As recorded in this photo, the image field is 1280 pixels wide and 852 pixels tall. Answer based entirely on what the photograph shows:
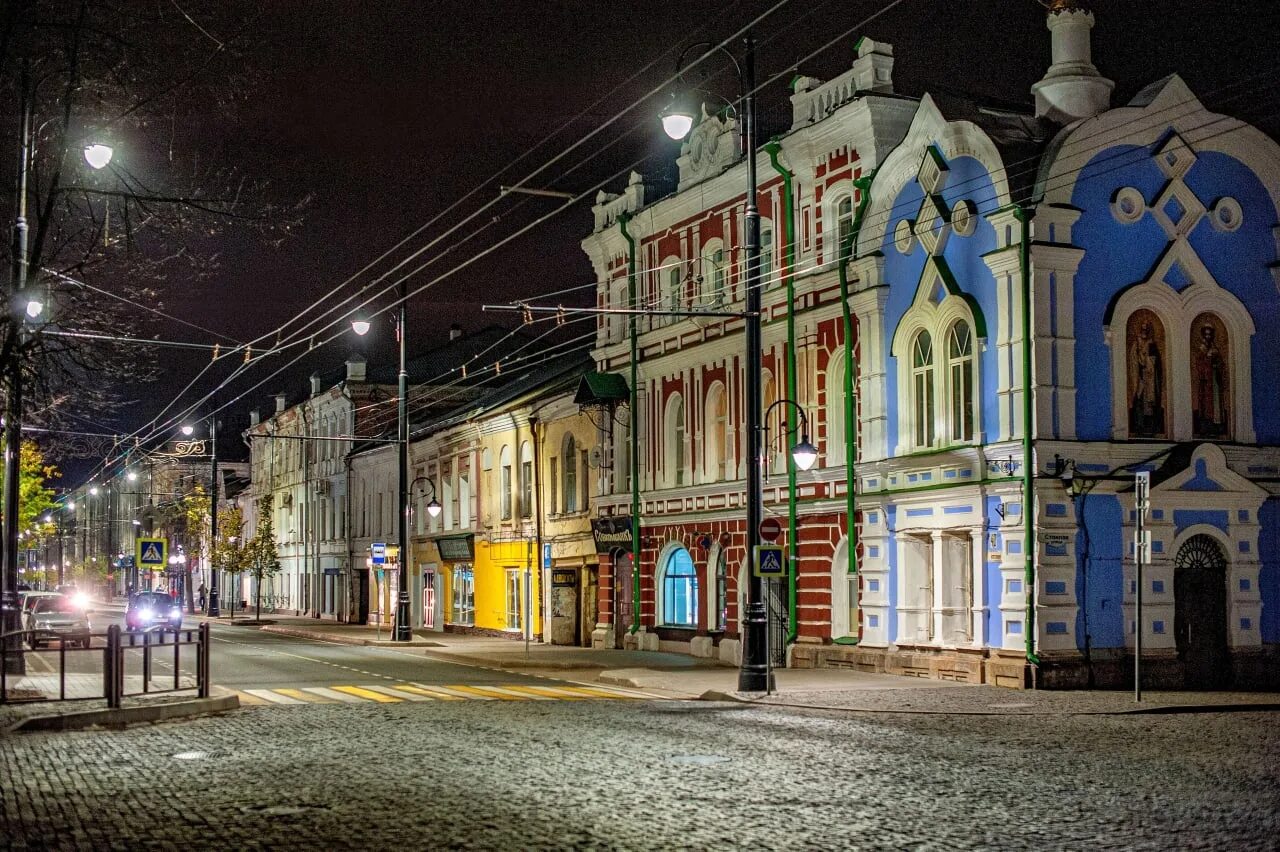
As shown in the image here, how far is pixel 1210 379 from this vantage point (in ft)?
83.8

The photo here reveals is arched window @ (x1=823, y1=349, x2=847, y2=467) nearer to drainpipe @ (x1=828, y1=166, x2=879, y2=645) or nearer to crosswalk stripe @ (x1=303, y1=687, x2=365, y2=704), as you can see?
drainpipe @ (x1=828, y1=166, x2=879, y2=645)

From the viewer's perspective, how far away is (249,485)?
89500 millimetres

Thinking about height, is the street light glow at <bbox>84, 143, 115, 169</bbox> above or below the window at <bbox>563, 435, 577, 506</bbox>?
above

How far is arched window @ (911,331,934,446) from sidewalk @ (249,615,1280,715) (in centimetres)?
430

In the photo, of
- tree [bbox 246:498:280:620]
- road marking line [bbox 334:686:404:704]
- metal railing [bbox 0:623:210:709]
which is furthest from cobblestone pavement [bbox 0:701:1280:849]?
tree [bbox 246:498:280:620]

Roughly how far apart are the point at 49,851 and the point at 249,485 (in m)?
82.0

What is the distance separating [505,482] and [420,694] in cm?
2361

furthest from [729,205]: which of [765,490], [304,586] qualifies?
[304,586]

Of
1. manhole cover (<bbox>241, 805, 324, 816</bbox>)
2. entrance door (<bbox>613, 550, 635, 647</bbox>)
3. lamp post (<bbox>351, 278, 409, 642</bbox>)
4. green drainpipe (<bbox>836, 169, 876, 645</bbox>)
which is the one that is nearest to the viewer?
manhole cover (<bbox>241, 805, 324, 816</bbox>)

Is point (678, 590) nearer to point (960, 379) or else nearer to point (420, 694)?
point (960, 379)

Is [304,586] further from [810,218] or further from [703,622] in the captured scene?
[810,218]

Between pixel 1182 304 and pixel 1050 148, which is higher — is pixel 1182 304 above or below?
below

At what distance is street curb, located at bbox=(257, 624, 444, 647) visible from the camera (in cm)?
4197

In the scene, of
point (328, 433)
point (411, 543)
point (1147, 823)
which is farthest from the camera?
point (328, 433)
